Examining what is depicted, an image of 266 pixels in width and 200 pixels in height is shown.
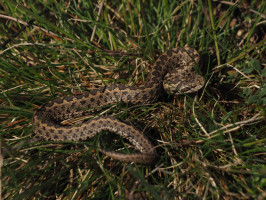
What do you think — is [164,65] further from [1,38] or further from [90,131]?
[1,38]

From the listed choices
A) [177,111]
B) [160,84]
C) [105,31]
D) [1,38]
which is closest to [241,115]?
[177,111]

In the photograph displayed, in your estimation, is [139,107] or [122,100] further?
[122,100]

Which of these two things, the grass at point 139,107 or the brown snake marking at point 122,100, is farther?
the brown snake marking at point 122,100

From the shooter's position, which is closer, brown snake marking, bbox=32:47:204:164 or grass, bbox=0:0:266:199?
grass, bbox=0:0:266:199
